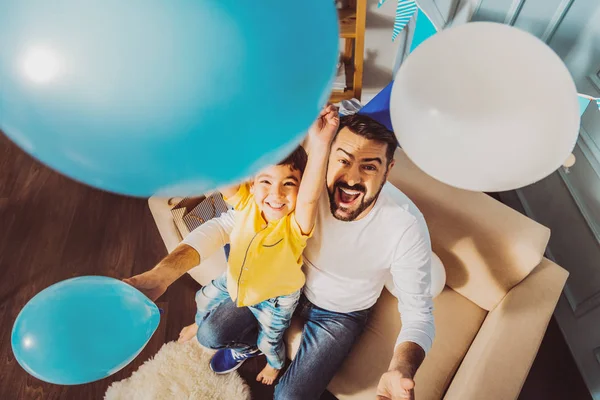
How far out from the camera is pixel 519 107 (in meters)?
0.59

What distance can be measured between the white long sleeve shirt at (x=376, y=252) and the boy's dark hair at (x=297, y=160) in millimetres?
119

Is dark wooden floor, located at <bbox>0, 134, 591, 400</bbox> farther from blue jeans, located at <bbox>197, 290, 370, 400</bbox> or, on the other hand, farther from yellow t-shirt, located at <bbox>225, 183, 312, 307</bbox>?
yellow t-shirt, located at <bbox>225, 183, 312, 307</bbox>

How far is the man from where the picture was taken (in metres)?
0.94

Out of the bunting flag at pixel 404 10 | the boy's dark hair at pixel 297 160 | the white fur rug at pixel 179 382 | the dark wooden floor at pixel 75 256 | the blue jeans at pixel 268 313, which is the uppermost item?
the bunting flag at pixel 404 10

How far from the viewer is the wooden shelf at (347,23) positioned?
161 centimetres

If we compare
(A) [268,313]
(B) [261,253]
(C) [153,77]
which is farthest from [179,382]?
(C) [153,77]

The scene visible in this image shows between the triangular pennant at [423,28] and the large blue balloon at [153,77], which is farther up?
the large blue balloon at [153,77]

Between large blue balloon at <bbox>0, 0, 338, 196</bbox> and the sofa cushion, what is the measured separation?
911 millimetres

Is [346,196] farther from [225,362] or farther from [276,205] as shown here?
[225,362]

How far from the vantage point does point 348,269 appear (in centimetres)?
108

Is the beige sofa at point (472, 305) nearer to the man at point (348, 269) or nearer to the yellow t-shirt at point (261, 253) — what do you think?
the man at point (348, 269)

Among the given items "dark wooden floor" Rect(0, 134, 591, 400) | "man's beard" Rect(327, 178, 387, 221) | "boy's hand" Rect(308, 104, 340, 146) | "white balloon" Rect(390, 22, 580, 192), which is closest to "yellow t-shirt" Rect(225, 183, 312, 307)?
"man's beard" Rect(327, 178, 387, 221)

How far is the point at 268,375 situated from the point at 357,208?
80cm

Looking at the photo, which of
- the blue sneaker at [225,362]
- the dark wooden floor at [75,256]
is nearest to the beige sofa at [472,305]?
the blue sneaker at [225,362]
